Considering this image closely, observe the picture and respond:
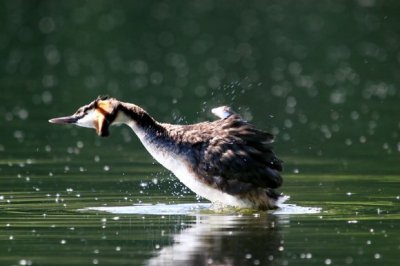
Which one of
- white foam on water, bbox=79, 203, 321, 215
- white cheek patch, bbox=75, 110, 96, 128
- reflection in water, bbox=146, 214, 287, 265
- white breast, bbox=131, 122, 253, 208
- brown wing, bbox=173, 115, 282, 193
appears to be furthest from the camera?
white cheek patch, bbox=75, 110, 96, 128

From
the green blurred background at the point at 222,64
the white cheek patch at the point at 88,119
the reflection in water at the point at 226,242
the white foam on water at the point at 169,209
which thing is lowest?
the reflection in water at the point at 226,242

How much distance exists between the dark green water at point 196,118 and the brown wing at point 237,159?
1.57 feet

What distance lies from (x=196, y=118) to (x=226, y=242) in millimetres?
14577

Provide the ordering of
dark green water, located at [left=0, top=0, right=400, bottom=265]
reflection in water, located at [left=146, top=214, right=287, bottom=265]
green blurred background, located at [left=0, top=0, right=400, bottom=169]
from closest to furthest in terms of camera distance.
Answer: reflection in water, located at [left=146, top=214, right=287, bottom=265], dark green water, located at [left=0, top=0, right=400, bottom=265], green blurred background, located at [left=0, top=0, right=400, bottom=169]

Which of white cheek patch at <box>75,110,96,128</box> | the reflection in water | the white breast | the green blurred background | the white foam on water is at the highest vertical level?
the green blurred background

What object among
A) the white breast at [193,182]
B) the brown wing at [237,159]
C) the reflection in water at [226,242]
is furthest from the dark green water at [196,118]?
the brown wing at [237,159]

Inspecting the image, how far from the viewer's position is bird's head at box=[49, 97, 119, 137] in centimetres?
1898

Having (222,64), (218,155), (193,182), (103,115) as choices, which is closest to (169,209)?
(193,182)

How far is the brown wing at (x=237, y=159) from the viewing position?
18.4m

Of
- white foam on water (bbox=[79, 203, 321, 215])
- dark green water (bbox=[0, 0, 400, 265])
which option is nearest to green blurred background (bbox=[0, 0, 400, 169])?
dark green water (bbox=[0, 0, 400, 265])

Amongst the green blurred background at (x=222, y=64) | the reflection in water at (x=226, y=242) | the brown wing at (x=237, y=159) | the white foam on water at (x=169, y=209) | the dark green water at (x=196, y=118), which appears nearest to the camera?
the reflection in water at (x=226, y=242)

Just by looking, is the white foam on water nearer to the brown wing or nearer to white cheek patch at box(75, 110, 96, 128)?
the brown wing

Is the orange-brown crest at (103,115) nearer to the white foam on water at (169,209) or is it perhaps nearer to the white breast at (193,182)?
the white breast at (193,182)

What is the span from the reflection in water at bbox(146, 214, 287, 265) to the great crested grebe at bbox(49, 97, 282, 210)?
507 millimetres
